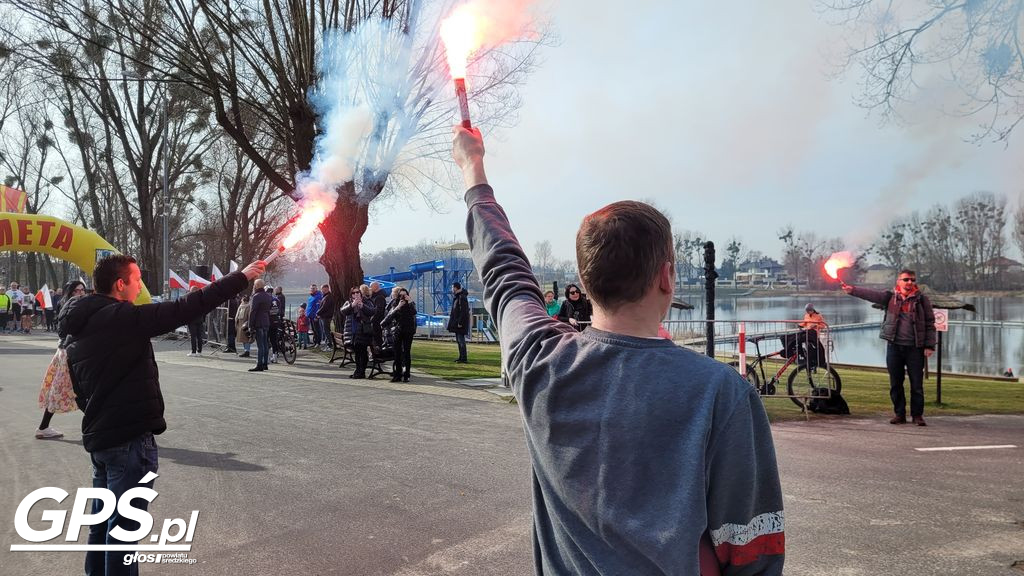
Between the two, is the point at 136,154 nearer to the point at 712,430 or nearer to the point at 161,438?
the point at 161,438

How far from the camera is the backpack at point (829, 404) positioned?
1010 centimetres

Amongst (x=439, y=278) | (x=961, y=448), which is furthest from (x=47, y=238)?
(x=439, y=278)

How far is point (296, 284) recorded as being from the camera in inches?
2467

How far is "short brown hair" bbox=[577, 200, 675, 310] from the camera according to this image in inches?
59.7

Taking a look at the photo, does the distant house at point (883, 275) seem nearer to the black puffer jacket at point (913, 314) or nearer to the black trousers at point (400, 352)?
the black puffer jacket at point (913, 314)

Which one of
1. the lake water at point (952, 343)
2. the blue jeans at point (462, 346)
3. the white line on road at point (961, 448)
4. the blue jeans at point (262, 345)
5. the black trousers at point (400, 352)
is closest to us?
the white line on road at point (961, 448)

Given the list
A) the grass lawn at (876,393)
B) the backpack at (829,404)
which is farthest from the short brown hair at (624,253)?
the backpack at (829,404)

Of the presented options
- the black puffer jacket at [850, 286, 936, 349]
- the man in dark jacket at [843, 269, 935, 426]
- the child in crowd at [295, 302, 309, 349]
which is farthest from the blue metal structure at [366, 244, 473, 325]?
the man in dark jacket at [843, 269, 935, 426]

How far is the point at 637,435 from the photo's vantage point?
1375mm

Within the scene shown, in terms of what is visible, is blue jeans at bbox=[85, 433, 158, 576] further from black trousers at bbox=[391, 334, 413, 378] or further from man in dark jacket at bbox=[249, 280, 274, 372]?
man in dark jacket at bbox=[249, 280, 274, 372]

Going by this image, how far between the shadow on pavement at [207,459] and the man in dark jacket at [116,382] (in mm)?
2834

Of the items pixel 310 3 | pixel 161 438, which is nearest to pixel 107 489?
pixel 161 438

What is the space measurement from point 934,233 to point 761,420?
89.5 feet

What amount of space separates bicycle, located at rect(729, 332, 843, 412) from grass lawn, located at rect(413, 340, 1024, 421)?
0.90 feet
